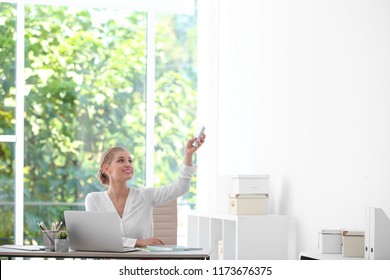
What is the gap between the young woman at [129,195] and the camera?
14.3 ft

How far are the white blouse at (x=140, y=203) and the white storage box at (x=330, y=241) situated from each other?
867mm

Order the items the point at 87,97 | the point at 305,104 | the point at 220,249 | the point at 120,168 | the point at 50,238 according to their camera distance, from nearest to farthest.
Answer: the point at 50,238, the point at 120,168, the point at 305,104, the point at 220,249, the point at 87,97

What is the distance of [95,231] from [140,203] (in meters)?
0.79

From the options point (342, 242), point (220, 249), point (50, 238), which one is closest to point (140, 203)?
point (50, 238)

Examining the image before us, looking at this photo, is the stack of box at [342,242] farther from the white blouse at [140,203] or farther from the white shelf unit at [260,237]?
the white shelf unit at [260,237]

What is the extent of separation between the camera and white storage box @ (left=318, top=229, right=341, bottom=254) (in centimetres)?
400

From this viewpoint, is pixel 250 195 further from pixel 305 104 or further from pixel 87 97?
pixel 87 97

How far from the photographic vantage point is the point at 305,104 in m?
4.95

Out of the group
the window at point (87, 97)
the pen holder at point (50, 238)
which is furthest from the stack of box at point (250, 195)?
the window at point (87, 97)

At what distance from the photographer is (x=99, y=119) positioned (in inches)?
297

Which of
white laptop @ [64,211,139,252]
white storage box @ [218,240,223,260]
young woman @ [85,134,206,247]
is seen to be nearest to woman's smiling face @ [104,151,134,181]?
young woman @ [85,134,206,247]
